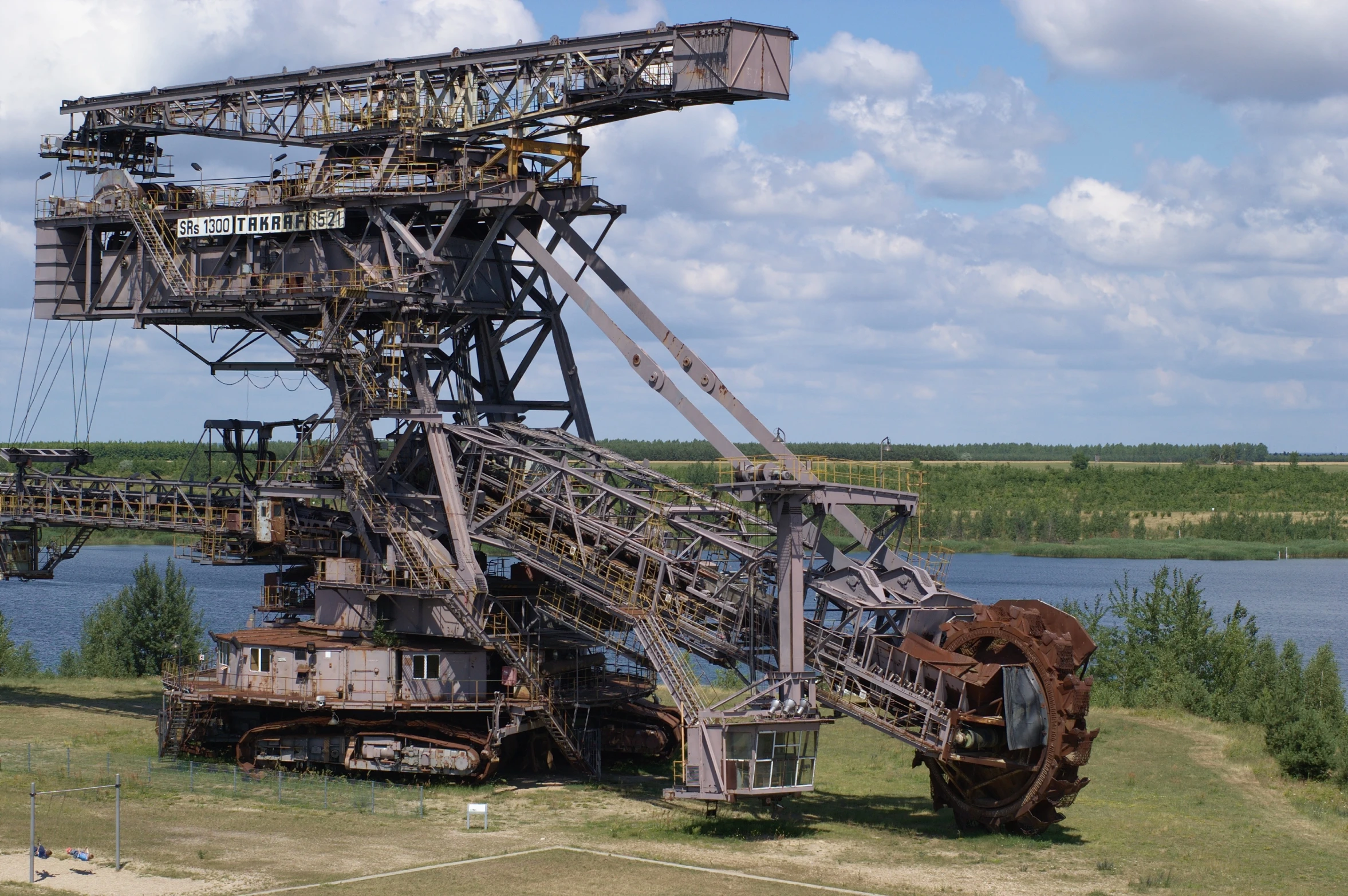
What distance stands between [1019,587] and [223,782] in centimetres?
8339

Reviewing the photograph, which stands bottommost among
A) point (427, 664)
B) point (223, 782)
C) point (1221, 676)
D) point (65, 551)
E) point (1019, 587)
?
point (223, 782)

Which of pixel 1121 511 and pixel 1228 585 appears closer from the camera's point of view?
pixel 1228 585

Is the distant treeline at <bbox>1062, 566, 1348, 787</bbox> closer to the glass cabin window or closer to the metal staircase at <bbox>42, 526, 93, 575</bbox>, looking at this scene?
the glass cabin window

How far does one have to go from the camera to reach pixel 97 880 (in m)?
31.1

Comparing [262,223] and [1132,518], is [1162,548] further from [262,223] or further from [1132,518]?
[262,223]

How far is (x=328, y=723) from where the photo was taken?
43469mm

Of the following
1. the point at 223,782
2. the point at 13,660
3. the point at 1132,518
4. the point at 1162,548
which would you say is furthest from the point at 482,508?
the point at 1132,518

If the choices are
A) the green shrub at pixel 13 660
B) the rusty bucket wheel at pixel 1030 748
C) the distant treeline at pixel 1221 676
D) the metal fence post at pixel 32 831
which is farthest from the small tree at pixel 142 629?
the rusty bucket wheel at pixel 1030 748

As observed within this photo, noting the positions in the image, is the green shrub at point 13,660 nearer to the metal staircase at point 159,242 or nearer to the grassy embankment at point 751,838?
the grassy embankment at point 751,838

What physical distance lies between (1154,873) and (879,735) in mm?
20049

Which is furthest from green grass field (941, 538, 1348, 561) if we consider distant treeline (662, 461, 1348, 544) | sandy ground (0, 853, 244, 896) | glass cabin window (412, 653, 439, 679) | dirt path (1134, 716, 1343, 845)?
sandy ground (0, 853, 244, 896)

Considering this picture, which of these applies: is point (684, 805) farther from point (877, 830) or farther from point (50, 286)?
point (50, 286)

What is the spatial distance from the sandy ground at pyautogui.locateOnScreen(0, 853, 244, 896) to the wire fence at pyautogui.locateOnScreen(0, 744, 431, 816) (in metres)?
7.43

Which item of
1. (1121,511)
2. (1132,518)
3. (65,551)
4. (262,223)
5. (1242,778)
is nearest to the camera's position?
(1242,778)
